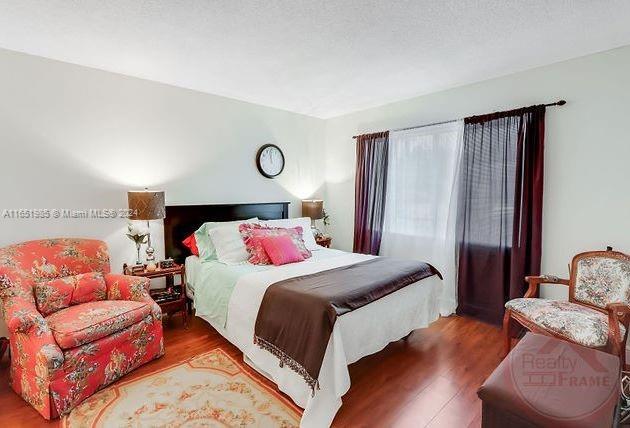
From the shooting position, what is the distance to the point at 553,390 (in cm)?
139

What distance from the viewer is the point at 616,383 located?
1.40 m

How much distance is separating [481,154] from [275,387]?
9.49 ft

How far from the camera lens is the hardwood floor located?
189 cm

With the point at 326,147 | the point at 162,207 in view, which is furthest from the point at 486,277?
the point at 162,207

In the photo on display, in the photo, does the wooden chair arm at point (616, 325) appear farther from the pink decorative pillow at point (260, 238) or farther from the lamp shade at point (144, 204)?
the lamp shade at point (144, 204)

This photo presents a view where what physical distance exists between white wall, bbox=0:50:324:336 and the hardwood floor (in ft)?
3.44

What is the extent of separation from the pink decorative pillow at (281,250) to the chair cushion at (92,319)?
1.10 m

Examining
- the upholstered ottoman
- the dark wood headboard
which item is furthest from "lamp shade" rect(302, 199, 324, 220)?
the upholstered ottoman

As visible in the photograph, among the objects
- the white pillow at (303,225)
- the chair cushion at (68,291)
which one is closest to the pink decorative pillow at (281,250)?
the white pillow at (303,225)

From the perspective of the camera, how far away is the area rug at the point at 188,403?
185cm

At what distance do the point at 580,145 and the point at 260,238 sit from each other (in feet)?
9.80

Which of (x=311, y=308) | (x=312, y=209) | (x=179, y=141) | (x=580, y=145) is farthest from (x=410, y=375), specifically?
(x=179, y=141)

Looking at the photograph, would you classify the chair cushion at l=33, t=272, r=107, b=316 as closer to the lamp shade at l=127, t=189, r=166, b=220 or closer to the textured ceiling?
the lamp shade at l=127, t=189, r=166, b=220

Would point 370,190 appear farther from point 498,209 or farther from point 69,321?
point 69,321
